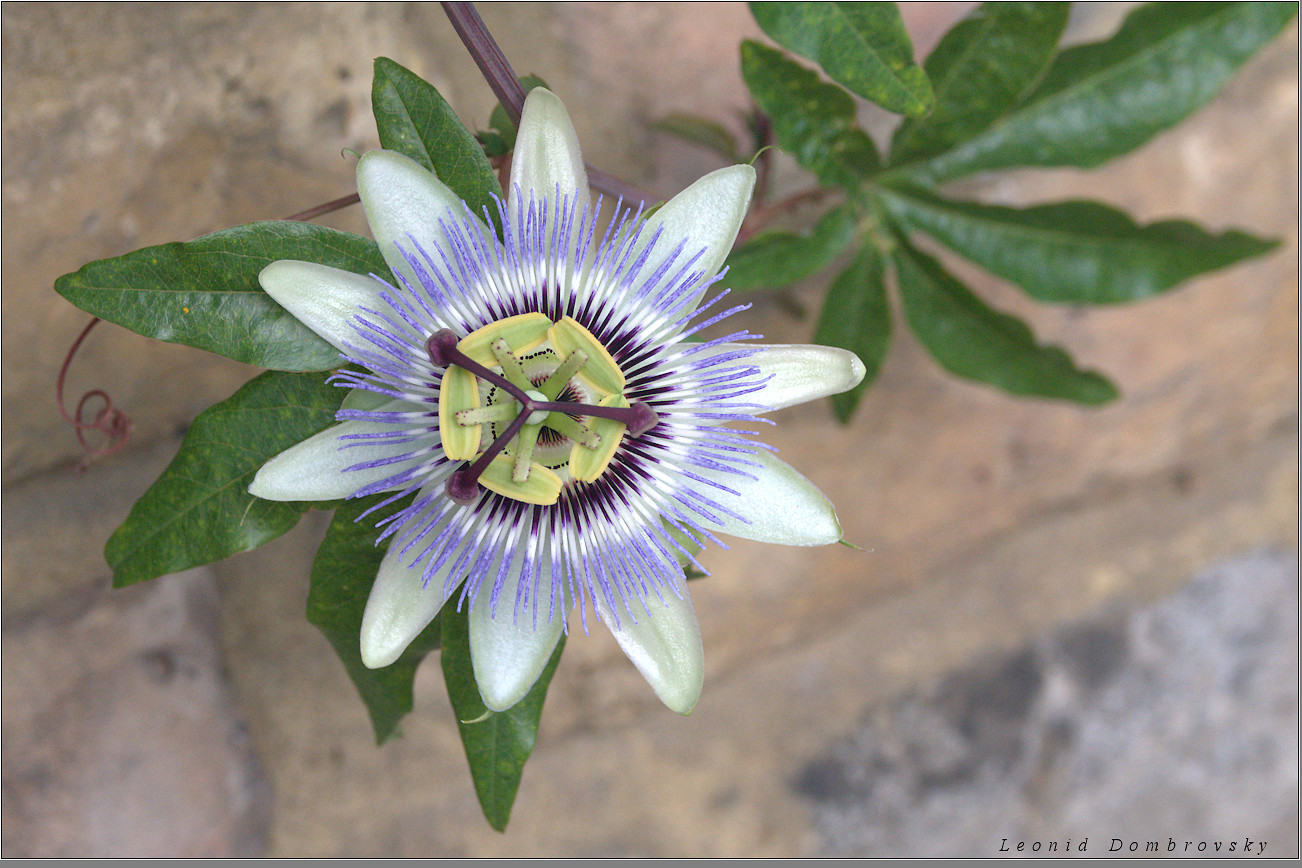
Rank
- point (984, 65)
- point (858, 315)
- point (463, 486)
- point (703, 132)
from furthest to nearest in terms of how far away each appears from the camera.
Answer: point (703, 132) < point (858, 315) < point (984, 65) < point (463, 486)

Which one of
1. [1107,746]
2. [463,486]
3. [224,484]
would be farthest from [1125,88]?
[1107,746]

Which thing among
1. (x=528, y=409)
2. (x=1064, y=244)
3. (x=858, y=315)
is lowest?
(x=528, y=409)

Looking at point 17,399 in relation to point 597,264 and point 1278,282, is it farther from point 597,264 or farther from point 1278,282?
point 1278,282

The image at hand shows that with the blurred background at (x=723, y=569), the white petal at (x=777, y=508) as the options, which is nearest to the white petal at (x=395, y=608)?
the white petal at (x=777, y=508)

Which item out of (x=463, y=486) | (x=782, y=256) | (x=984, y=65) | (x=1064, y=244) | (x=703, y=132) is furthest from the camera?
(x=703, y=132)

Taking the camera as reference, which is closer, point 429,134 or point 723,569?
point 429,134

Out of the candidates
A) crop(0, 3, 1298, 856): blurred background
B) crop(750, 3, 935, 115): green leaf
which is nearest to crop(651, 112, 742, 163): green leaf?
crop(0, 3, 1298, 856): blurred background

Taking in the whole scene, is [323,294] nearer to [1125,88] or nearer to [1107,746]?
[1125,88]
